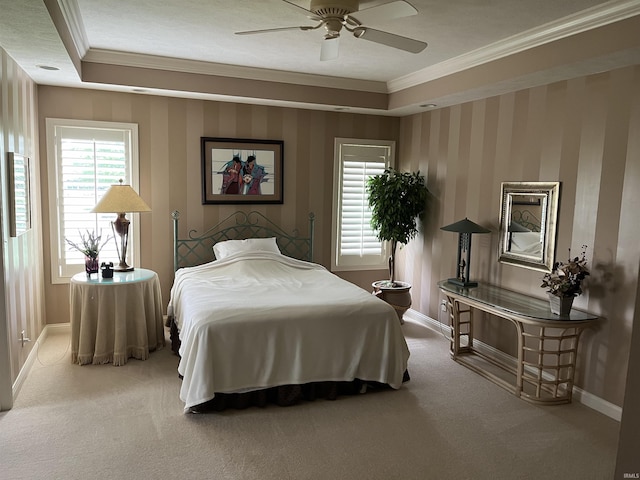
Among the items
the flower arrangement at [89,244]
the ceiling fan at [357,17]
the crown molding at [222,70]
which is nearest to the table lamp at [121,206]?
the flower arrangement at [89,244]

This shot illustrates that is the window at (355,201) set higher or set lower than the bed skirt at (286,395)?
higher

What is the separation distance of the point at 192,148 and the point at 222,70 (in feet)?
3.06

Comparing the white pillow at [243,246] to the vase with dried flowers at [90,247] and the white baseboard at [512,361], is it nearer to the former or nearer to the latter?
the vase with dried flowers at [90,247]

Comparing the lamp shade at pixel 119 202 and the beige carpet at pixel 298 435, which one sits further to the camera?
the lamp shade at pixel 119 202

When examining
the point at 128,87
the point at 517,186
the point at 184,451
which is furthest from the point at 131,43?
the point at 517,186

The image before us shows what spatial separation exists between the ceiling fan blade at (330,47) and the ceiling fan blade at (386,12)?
29 cm

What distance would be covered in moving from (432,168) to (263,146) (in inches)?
77.7

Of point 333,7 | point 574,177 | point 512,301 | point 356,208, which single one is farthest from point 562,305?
point 356,208

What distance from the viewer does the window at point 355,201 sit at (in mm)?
5945

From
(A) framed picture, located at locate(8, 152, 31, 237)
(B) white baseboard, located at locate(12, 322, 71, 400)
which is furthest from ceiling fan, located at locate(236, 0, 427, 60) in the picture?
(B) white baseboard, located at locate(12, 322, 71, 400)

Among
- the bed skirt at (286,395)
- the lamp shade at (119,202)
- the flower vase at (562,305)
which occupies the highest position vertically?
the lamp shade at (119,202)

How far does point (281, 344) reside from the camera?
3.51m

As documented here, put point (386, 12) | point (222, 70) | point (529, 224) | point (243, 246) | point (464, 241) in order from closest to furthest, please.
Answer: point (386, 12)
point (529, 224)
point (464, 241)
point (222, 70)
point (243, 246)

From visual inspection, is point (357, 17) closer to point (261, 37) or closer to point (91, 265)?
point (261, 37)
